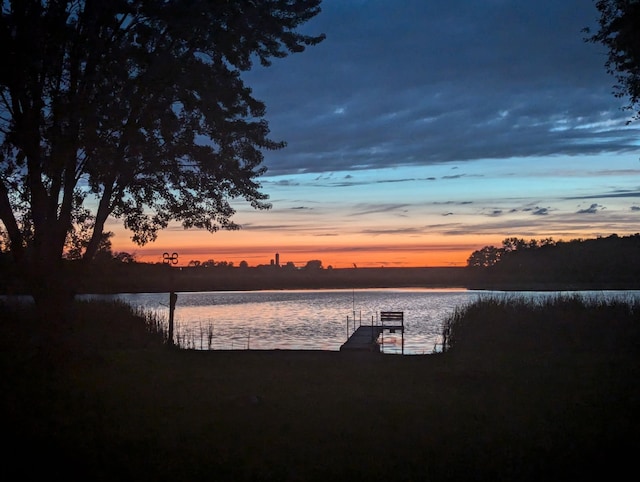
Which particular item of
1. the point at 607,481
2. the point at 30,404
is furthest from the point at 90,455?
the point at 607,481

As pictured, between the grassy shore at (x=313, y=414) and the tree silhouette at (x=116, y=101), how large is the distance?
9.75ft

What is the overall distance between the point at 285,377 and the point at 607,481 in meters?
6.86

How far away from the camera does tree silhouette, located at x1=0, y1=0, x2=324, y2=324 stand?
44.8 feet

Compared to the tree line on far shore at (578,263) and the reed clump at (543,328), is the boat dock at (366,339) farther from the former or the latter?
the tree line on far shore at (578,263)

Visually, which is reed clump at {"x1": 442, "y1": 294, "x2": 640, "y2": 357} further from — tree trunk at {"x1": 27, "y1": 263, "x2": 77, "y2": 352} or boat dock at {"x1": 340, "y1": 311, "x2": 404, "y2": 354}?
tree trunk at {"x1": 27, "y1": 263, "x2": 77, "y2": 352}

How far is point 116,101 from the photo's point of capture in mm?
14008

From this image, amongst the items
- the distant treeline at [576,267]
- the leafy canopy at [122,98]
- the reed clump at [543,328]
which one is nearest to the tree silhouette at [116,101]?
the leafy canopy at [122,98]

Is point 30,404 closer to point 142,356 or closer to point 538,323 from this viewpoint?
point 142,356

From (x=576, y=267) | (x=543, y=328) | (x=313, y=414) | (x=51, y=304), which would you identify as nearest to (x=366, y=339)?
(x=543, y=328)

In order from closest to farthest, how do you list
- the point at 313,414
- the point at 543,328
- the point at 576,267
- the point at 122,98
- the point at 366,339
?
the point at 313,414
the point at 122,98
the point at 543,328
the point at 366,339
the point at 576,267

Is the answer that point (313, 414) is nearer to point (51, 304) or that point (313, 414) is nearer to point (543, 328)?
point (51, 304)

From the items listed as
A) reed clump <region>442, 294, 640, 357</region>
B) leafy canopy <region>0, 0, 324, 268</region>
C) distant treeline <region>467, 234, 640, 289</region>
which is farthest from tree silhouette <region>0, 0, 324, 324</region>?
distant treeline <region>467, 234, 640, 289</region>

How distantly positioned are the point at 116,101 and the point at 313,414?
8.38m

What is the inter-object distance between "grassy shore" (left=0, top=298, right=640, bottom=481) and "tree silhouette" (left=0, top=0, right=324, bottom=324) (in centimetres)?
297
